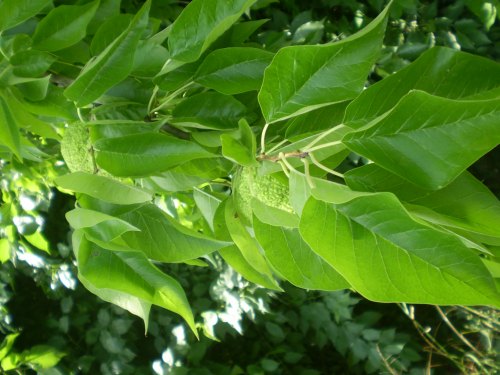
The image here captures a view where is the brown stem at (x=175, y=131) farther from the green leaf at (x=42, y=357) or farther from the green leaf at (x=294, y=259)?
the green leaf at (x=42, y=357)

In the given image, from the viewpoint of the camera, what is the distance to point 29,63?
1.54 feet

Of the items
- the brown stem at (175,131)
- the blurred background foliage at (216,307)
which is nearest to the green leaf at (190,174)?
the brown stem at (175,131)

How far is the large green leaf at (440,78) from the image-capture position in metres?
0.35

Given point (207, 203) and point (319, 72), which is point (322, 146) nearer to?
point (319, 72)

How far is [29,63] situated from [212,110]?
0.15 meters

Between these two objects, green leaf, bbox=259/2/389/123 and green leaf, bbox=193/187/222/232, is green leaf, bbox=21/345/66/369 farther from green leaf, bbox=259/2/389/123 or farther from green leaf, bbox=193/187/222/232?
green leaf, bbox=259/2/389/123

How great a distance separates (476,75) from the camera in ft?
1.16

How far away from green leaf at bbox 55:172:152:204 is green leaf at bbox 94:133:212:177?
0.6 inches

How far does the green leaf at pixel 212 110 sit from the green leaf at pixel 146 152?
0.05 m

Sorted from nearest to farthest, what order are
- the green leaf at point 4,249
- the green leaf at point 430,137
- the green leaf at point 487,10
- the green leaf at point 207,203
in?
the green leaf at point 430,137, the green leaf at point 207,203, the green leaf at point 4,249, the green leaf at point 487,10

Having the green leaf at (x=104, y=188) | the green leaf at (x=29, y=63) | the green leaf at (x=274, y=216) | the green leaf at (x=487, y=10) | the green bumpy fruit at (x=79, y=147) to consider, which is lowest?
the green leaf at (x=487, y=10)

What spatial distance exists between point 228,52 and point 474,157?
209 mm

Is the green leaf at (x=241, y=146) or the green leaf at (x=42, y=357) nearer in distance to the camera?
the green leaf at (x=241, y=146)

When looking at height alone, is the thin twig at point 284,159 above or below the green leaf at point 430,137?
below
